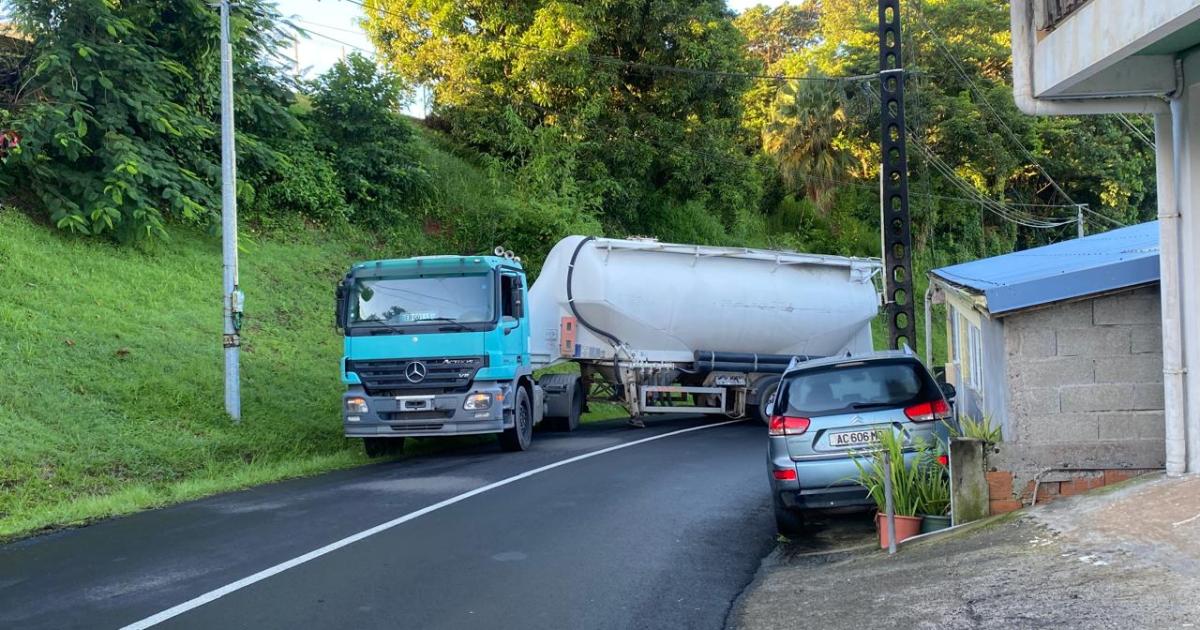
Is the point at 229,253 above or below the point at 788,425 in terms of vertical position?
above

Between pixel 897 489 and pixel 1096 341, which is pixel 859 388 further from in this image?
pixel 1096 341

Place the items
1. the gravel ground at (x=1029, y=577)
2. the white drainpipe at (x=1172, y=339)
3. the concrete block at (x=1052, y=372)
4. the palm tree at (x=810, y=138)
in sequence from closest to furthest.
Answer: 1. the gravel ground at (x=1029, y=577)
2. the white drainpipe at (x=1172, y=339)
3. the concrete block at (x=1052, y=372)
4. the palm tree at (x=810, y=138)

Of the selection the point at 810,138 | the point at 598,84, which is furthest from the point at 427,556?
the point at 810,138

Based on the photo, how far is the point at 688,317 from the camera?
20516mm

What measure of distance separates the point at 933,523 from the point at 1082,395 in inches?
60.2

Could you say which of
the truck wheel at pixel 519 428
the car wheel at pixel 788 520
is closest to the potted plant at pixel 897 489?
the car wheel at pixel 788 520

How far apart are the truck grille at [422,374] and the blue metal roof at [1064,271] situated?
6680mm

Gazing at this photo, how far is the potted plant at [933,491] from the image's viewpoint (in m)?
8.34

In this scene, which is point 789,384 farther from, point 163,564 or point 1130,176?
point 1130,176

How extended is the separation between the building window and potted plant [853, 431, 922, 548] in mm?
3119

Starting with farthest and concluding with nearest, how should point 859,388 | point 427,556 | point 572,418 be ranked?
point 572,418
point 859,388
point 427,556

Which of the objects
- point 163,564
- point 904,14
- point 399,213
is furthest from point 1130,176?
point 163,564

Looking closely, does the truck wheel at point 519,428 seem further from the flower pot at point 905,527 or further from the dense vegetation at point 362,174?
the flower pot at point 905,527

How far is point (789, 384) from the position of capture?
31.9ft
